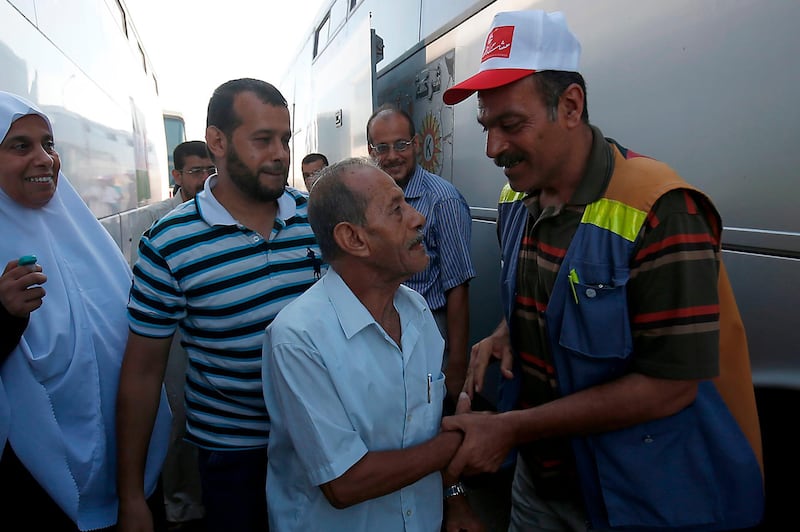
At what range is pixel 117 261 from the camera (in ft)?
6.58

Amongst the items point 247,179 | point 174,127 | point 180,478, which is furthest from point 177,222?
point 174,127

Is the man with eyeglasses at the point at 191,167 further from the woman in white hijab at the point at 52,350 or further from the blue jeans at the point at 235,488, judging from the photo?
the blue jeans at the point at 235,488

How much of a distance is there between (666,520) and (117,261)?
1.88 metres

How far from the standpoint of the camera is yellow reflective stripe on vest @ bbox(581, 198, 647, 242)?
1.22m

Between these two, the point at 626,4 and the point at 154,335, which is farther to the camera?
the point at 626,4

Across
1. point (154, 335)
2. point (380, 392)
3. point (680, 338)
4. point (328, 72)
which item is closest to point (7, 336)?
point (154, 335)

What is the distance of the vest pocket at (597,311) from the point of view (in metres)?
1.24

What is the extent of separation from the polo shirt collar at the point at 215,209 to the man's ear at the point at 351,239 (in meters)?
0.40

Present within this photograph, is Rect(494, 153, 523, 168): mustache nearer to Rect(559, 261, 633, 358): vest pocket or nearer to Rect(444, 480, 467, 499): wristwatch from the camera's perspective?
Rect(559, 261, 633, 358): vest pocket

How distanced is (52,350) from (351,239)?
0.96 m

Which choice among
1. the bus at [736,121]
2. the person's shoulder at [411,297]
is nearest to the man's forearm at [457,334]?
the bus at [736,121]

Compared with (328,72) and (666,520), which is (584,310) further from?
(328,72)

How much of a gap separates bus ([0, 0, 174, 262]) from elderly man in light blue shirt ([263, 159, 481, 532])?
1.60 m

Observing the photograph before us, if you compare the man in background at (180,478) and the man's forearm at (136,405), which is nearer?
the man's forearm at (136,405)
